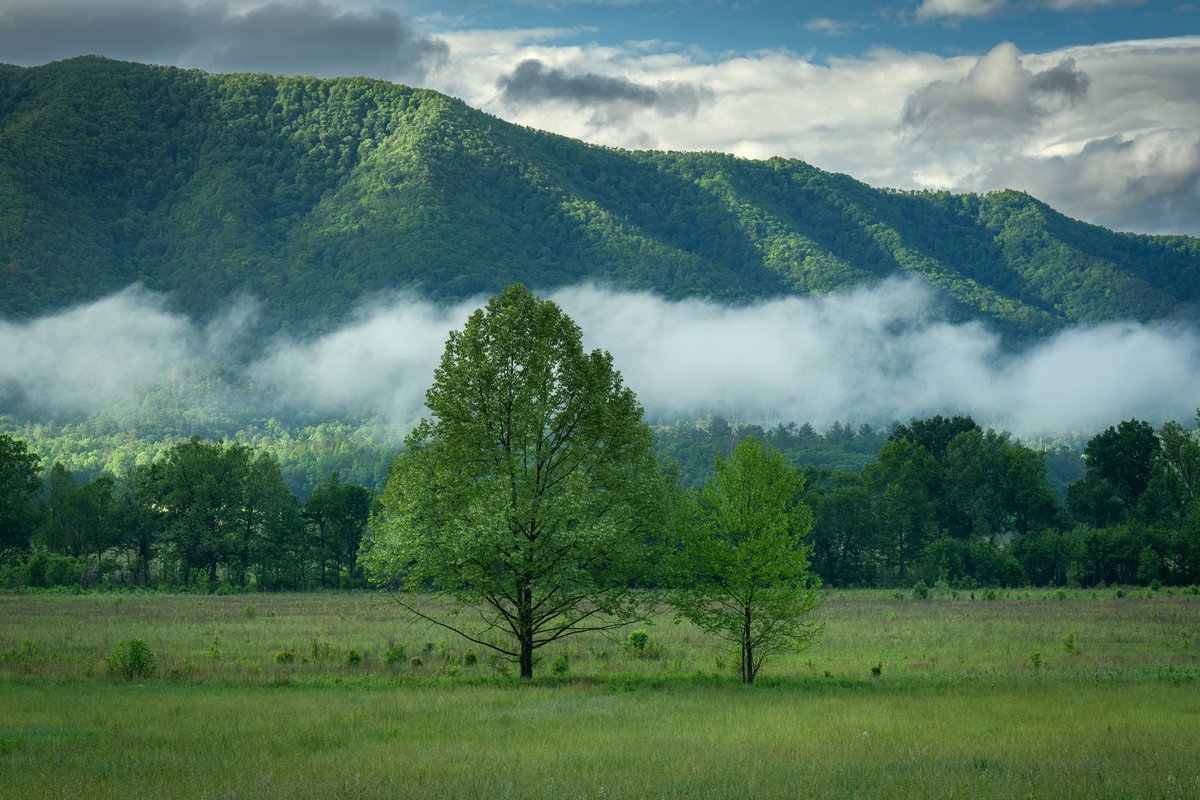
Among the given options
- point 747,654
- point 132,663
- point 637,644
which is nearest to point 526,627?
point 747,654

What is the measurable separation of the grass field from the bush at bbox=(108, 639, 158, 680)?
0.82 metres

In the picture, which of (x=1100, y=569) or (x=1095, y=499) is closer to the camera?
(x=1100, y=569)

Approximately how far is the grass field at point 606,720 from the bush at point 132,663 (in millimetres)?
821

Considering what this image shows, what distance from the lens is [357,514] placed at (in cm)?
12312

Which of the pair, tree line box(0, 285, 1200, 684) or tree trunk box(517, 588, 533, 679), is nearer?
tree line box(0, 285, 1200, 684)

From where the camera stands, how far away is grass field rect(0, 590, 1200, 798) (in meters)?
20.5

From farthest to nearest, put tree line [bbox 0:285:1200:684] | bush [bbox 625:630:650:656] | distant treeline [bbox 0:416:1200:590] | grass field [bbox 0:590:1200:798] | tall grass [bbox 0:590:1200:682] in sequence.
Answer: distant treeline [bbox 0:416:1200:590] < bush [bbox 625:630:650:656] < tall grass [bbox 0:590:1200:682] < tree line [bbox 0:285:1200:684] < grass field [bbox 0:590:1200:798]

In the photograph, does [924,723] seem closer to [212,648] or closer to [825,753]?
[825,753]

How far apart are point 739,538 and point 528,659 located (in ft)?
28.1

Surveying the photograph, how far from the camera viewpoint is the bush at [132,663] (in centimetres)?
3709

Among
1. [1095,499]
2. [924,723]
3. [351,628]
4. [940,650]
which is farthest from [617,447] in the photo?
[1095,499]

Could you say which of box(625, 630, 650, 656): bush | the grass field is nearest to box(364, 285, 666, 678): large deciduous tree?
the grass field

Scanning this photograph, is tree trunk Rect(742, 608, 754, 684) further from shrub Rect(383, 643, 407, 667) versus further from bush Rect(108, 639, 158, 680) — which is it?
bush Rect(108, 639, 158, 680)

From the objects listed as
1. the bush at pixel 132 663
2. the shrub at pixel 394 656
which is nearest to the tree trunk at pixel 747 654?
the shrub at pixel 394 656
